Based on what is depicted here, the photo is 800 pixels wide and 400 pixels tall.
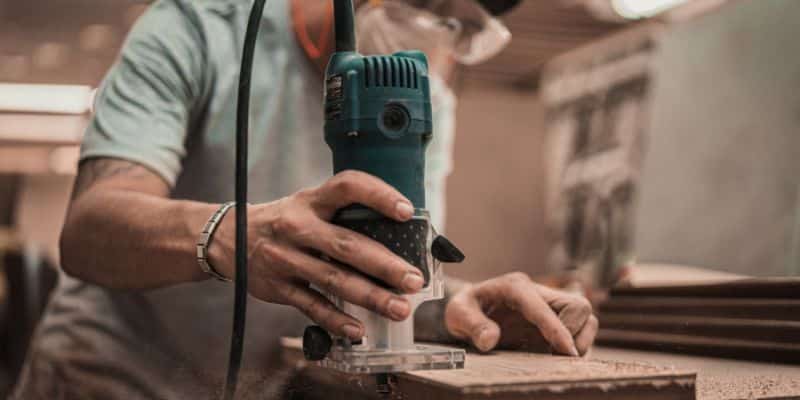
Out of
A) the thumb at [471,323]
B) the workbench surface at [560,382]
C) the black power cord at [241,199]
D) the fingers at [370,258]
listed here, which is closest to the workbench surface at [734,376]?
the workbench surface at [560,382]

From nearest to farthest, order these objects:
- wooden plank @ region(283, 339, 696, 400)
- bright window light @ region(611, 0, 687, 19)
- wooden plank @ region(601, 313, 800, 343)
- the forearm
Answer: wooden plank @ region(283, 339, 696, 400)
the forearm
wooden plank @ region(601, 313, 800, 343)
bright window light @ region(611, 0, 687, 19)

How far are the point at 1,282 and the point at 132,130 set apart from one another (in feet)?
5.08

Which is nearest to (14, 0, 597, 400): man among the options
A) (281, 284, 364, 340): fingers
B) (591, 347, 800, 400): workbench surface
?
(281, 284, 364, 340): fingers

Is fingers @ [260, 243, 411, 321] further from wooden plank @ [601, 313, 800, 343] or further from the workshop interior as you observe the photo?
wooden plank @ [601, 313, 800, 343]

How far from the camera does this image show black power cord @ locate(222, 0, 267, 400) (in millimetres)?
598

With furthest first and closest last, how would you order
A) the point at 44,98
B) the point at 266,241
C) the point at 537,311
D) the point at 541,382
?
the point at 44,98
the point at 537,311
the point at 266,241
the point at 541,382

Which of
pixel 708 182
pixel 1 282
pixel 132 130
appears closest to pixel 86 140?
pixel 132 130

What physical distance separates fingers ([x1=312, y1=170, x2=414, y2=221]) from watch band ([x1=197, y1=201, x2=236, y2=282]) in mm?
127

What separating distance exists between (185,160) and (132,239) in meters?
0.16

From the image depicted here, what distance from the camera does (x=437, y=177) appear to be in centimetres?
115

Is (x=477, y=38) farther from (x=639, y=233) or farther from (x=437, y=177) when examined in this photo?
(x=639, y=233)

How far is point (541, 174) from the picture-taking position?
70.9 inches

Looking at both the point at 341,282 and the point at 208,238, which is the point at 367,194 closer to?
the point at 341,282

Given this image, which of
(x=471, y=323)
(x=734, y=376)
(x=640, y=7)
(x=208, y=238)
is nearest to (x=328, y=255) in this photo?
(x=208, y=238)
